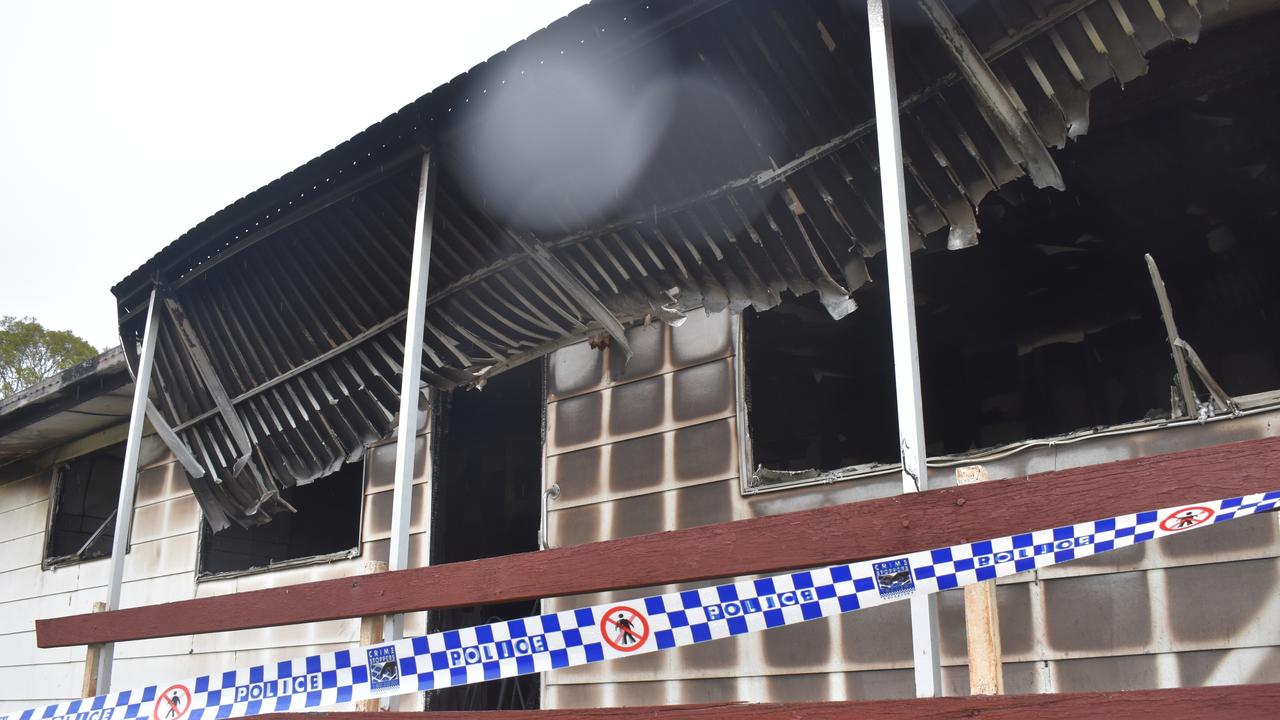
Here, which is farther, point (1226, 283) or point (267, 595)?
point (1226, 283)

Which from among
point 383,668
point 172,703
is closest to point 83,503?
point 172,703

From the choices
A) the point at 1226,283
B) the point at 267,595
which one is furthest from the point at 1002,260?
the point at 267,595

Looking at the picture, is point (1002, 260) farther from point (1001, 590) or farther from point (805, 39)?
point (805, 39)

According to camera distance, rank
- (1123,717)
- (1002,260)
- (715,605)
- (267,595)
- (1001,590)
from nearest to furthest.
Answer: (1123,717) < (715,605) < (267,595) < (1001,590) < (1002,260)

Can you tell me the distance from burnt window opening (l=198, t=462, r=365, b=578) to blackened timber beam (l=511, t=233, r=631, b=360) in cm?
655

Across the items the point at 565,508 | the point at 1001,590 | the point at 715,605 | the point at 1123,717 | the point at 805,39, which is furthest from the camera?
the point at 565,508

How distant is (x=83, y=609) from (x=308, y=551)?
2539mm

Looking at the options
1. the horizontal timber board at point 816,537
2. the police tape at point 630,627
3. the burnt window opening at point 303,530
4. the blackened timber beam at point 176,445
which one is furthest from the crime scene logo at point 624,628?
the burnt window opening at point 303,530

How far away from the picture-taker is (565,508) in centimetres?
749

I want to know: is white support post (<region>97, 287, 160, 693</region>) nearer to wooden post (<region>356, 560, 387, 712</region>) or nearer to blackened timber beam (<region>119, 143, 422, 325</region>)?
blackened timber beam (<region>119, 143, 422, 325</region>)

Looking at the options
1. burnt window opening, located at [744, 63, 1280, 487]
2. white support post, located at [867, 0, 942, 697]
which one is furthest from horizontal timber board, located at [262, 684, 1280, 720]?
burnt window opening, located at [744, 63, 1280, 487]

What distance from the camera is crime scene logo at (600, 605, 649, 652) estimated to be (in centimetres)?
330

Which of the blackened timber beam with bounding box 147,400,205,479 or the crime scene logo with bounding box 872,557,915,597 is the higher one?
the blackened timber beam with bounding box 147,400,205,479

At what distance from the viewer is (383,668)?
3.76 metres
